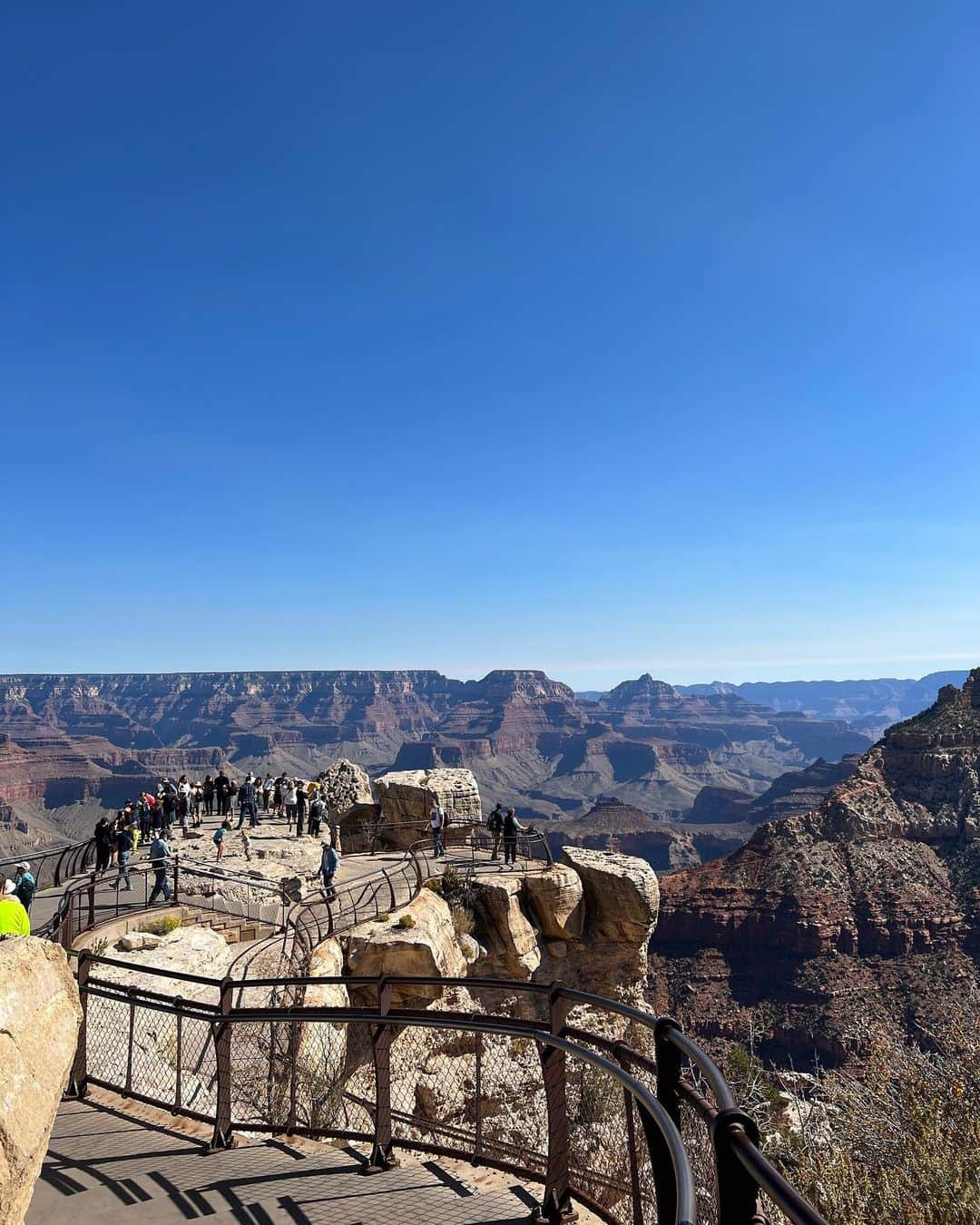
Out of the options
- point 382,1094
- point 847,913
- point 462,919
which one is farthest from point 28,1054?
point 847,913

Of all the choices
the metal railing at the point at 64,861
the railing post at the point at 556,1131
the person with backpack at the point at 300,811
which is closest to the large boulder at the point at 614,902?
the person with backpack at the point at 300,811

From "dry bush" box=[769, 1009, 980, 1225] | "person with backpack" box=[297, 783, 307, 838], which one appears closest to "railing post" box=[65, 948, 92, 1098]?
"dry bush" box=[769, 1009, 980, 1225]

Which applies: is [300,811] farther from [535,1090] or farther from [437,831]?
[535,1090]

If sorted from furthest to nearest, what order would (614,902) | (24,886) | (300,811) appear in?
(300,811) → (614,902) → (24,886)

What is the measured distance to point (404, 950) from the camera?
16312mm

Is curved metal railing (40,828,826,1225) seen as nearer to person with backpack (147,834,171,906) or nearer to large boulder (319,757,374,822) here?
person with backpack (147,834,171,906)

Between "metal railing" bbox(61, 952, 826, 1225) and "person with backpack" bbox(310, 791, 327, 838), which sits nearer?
"metal railing" bbox(61, 952, 826, 1225)

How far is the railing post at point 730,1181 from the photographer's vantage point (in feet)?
8.82

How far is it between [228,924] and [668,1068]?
15.2 meters

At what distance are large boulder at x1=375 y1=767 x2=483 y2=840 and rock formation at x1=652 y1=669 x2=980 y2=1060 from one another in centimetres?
3625

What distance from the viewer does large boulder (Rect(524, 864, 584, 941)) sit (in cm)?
2134

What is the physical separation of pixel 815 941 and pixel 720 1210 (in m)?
70.7

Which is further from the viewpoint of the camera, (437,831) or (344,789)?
(344,789)

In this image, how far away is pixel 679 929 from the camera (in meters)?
70.9
